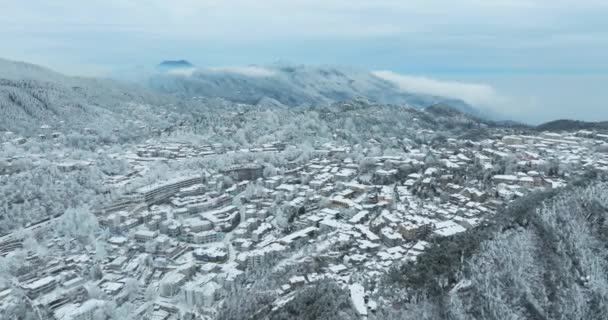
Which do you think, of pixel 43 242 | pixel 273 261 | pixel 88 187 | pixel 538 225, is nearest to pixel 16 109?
pixel 88 187

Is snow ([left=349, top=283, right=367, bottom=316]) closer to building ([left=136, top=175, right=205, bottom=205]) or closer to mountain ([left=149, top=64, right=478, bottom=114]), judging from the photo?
building ([left=136, top=175, right=205, bottom=205])

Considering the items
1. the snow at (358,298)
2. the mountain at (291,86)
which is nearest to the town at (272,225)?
the snow at (358,298)

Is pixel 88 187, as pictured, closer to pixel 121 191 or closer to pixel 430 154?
pixel 121 191

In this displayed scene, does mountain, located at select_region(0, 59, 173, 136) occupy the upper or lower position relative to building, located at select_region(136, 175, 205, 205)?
upper

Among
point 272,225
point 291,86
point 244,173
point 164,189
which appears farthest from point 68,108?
point 291,86

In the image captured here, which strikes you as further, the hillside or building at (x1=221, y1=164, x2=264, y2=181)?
building at (x1=221, y1=164, x2=264, y2=181)

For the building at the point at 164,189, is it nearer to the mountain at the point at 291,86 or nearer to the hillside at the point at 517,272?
the hillside at the point at 517,272

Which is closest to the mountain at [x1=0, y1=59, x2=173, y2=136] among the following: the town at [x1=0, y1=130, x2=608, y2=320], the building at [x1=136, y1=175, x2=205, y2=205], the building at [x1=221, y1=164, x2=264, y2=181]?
the town at [x1=0, y1=130, x2=608, y2=320]
